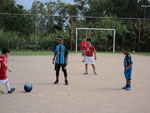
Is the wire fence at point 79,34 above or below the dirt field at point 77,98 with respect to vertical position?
above

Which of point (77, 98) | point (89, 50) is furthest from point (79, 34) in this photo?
point (77, 98)

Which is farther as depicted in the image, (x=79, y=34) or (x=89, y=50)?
(x=79, y=34)

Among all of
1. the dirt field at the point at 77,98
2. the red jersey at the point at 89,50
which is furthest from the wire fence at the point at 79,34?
the dirt field at the point at 77,98

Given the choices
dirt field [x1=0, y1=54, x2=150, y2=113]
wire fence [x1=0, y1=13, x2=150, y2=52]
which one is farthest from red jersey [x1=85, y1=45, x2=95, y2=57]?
wire fence [x1=0, y1=13, x2=150, y2=52]

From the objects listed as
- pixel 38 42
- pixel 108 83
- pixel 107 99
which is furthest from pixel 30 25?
pixel 107 99

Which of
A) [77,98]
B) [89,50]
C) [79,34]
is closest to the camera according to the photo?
[77,98]

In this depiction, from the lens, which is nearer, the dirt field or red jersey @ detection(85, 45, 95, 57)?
the dirt field

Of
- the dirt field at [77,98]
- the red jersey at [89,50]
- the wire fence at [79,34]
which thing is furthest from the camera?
the wire fence at [79,34]

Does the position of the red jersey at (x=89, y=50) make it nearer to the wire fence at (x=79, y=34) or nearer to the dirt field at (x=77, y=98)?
the dirt field at (x=77, y=98)

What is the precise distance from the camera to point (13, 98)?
20.6 ft

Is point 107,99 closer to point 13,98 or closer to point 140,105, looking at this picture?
point 140,105

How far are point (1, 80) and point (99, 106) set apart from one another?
2.99 metres

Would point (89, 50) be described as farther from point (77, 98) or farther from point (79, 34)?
point (79, 34)

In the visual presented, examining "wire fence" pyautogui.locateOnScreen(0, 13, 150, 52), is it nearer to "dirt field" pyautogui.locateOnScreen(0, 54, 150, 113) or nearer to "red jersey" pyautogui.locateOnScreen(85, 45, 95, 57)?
"red jersey" pyautogui.locateOnScreen(85, 45, 95, 57)
